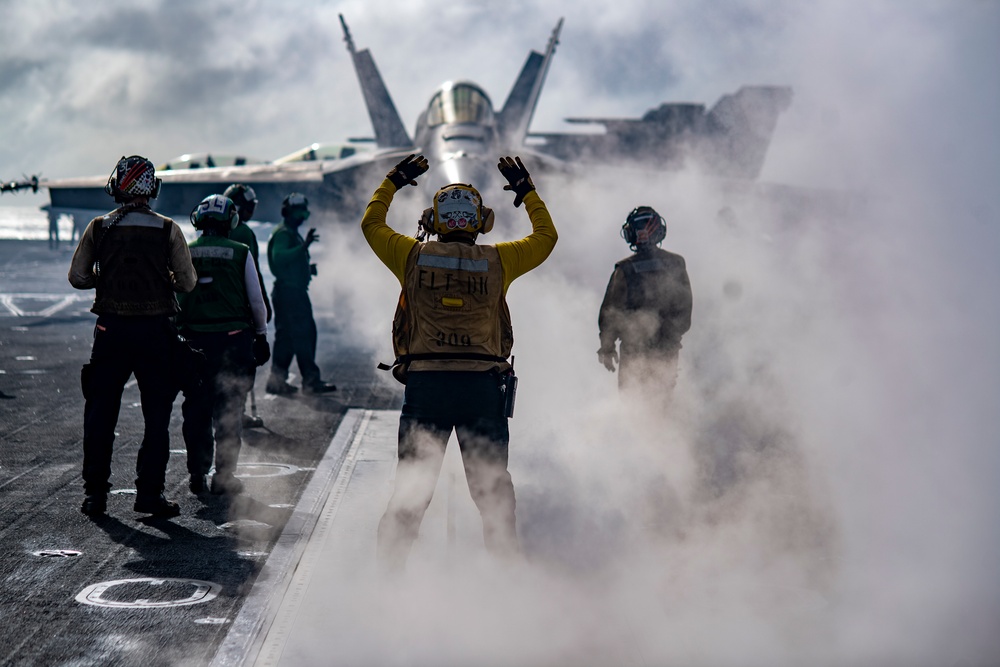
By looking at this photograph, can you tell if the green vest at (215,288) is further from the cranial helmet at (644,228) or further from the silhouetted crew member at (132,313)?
the cranial helmet at (644,228)

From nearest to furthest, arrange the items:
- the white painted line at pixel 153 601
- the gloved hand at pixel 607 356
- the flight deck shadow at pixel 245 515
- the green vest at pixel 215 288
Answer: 1. the white painted line at pixel 153 601
2. the flight deck shadow at pixel 245 515
3. the green vest at pixel 215 288
4. the gloved hand at pixel 607 356

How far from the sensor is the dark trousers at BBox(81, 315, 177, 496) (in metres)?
5.56

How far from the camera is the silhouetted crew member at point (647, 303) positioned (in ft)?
23.5

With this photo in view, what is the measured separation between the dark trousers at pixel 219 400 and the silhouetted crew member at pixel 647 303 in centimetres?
251

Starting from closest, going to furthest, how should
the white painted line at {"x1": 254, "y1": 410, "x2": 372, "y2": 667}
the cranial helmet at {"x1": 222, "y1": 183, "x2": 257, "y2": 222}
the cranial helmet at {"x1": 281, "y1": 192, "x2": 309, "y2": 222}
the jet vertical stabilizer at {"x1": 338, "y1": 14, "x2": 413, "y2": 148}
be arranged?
the white painted line at {"x1": 254, "y1": 410, "x2": 372, "y2": 667} → the cranial helmet at {"x1": 222, "y1": 183, "x2": 257, "y2": 222} → the cranial helmet at {"x1": 281, "y1": 192, "x2": 309, "y2": 222} → the jet vertical stabilizer at {"x1": 338, "y1": 14, "x2": 413, "y2": 148}

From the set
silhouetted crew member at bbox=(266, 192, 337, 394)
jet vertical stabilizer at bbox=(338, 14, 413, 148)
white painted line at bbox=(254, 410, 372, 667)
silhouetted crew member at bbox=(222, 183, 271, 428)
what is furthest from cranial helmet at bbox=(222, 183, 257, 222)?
jet vertical stabilizer at bbox=(338, 14, 413, 148)

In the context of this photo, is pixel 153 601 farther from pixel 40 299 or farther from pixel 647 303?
pixel 40 299

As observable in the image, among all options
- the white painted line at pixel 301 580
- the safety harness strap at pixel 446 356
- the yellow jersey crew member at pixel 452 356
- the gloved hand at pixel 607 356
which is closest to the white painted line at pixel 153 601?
the white painted line at pixel 301 580

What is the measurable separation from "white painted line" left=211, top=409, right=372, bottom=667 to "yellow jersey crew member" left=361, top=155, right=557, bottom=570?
1.82ft

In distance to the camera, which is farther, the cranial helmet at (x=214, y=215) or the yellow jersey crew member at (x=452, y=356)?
the cranial helmet at (x=214, y=215)

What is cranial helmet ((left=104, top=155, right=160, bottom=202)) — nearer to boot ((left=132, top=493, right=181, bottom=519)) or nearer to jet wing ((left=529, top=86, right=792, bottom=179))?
boot ((left=132, top=493, right=181, bottom=519))

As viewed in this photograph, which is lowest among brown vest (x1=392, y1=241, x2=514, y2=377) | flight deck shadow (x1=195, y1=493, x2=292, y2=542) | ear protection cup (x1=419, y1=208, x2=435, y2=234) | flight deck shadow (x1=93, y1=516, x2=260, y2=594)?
flight deck shadow (x1=195, y1=493, x2=292, y2=542)

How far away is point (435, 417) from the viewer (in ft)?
13.8

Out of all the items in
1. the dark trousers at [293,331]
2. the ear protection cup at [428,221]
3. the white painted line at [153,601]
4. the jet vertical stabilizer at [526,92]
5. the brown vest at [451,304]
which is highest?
the jet vertical stabilizer at [526,92]
